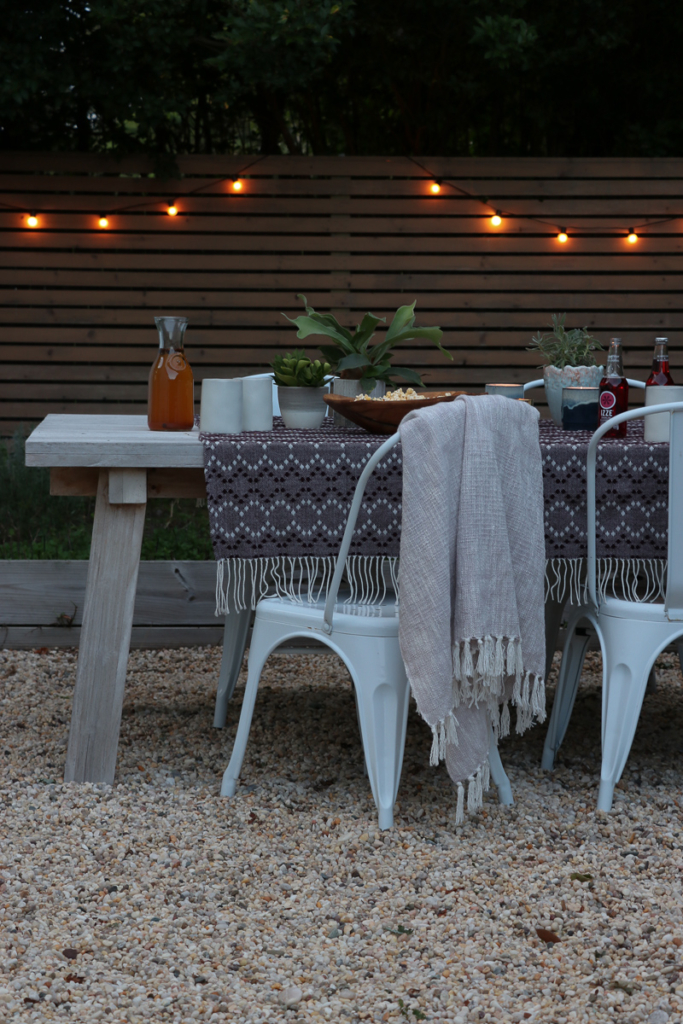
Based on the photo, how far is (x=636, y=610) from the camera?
2.03 metres

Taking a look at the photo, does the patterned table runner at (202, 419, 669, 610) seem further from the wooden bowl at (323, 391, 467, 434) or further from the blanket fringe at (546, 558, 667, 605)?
the wooden bowl at (323, 391, 467, 434)

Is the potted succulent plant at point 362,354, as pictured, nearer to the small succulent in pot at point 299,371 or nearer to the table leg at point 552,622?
the small succulent in pot at point 299,371

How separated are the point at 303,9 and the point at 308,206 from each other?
995 millimetres

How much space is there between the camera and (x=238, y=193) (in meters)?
5.08

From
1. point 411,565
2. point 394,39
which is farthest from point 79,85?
point 411,565

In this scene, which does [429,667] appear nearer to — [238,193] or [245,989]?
[245,989]

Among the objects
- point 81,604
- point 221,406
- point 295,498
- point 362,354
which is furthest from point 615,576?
point 81,604

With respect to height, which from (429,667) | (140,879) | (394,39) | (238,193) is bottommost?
(140,879)

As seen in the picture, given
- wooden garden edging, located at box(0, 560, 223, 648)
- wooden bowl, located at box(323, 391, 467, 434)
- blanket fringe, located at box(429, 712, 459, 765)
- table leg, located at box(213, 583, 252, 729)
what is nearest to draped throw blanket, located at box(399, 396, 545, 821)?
blanket fringe, located at box(429, 712, 459, 765)

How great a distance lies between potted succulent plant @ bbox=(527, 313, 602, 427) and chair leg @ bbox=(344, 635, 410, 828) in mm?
899

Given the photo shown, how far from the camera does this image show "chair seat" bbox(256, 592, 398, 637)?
1978 mm

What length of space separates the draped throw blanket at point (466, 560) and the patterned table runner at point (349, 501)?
183mm

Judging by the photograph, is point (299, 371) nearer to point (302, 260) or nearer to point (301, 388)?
point (301, 388)

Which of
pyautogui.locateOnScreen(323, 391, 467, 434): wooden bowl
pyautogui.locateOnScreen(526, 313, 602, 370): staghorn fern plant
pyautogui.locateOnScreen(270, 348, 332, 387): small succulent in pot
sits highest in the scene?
pyautogui.locateOnScreen(526, 313, 602, 370): staghorn fern plant
